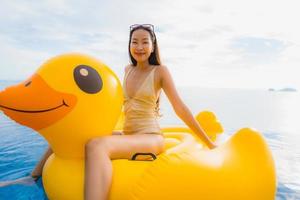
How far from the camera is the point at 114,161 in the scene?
1757mm

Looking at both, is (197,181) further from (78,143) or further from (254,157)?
(78,143)

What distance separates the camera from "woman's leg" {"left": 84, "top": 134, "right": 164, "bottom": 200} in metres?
1.58

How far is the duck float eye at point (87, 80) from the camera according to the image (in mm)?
1775

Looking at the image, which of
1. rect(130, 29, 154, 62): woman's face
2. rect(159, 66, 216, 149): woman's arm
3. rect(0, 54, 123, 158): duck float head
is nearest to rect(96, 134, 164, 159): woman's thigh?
rect(0, 54, 123, 158): duck float head

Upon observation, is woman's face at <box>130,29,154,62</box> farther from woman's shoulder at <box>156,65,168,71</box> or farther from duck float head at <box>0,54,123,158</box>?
duck float head at <box>0,54,123,158</box>

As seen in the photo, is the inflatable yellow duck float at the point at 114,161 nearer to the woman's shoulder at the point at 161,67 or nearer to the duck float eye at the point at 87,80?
the duck float eye at the point at 87,80

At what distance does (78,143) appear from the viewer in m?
1.79

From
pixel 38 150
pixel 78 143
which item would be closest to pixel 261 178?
pixel 78 143

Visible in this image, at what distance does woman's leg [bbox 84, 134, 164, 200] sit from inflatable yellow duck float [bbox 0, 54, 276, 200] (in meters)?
0.06

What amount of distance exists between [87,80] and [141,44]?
435 millimetres

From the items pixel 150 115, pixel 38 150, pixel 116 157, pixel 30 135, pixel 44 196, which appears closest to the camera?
pixel 116 157

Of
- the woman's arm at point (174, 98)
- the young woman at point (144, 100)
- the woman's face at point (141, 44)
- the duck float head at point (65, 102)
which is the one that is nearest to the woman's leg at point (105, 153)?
the young woman at point (144, 100)

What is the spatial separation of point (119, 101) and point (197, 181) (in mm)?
612

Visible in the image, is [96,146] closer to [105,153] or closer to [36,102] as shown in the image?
[105,153]
